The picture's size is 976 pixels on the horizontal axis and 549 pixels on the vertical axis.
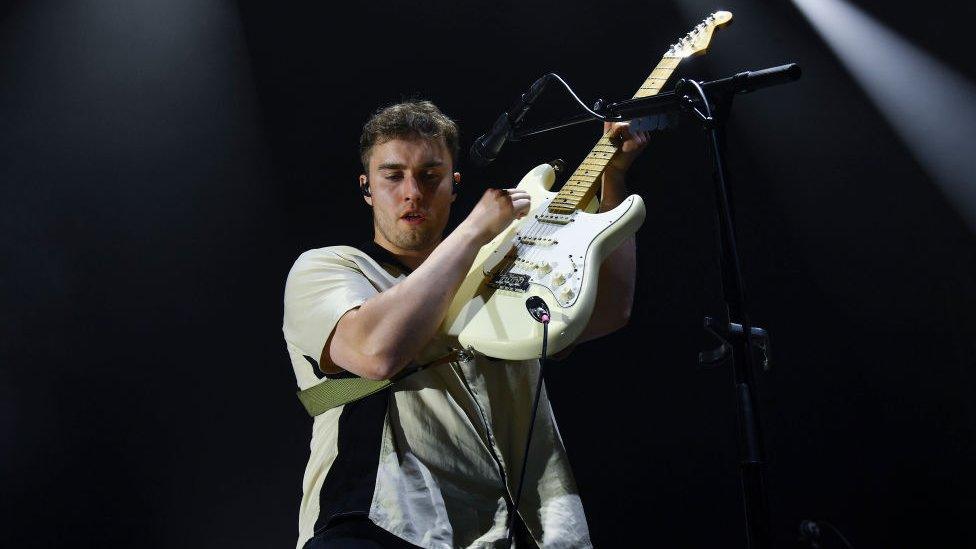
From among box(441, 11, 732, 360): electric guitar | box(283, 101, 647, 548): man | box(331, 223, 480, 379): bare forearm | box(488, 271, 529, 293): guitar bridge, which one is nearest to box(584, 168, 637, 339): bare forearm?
box(283, 101, 647, 548): man

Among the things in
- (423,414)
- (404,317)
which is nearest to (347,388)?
(423,414)

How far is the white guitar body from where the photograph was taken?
152cm

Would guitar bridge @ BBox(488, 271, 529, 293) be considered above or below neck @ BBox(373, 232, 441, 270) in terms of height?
below

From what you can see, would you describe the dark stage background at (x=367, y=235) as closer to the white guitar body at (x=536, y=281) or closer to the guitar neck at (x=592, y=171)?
the guitar neck at (x=592, y=171)

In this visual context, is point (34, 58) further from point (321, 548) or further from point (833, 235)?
point (833, 235)

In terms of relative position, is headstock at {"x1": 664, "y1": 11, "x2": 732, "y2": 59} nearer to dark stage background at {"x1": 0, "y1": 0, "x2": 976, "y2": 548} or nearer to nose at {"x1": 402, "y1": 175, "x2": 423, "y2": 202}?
nose at {"x1": 402, "y1": 175, "x2": 423, "y2": 202}

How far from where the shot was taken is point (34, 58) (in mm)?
2678

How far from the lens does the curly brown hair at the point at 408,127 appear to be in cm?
217

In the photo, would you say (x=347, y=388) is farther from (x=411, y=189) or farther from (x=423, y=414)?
(x=411, y=189)

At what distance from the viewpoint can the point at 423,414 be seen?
1.75 meters

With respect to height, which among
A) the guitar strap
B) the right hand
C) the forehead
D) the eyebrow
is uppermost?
the forehead

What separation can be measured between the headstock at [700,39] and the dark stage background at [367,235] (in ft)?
3.19

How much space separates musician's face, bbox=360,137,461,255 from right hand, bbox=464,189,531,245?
0.40 meters

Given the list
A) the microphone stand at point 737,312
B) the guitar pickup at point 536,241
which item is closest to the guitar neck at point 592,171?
the guitar pickup at point 536,241
